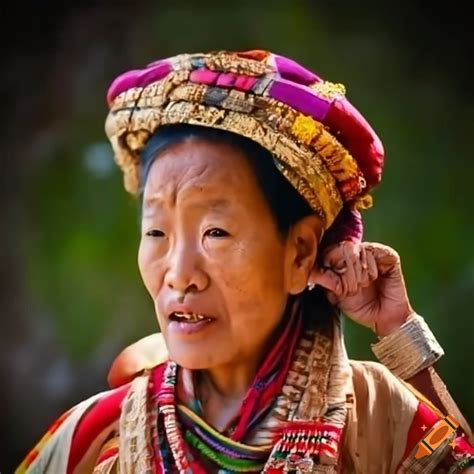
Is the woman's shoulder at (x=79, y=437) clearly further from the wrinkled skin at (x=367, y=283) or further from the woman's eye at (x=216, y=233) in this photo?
the woman's eye at (x=216, y=233)

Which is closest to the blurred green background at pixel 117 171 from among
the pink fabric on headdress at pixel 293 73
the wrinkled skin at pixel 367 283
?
the wrinkled skin at pixel 367 283

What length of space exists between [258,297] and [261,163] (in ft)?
0.52

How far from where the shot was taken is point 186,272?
110cm

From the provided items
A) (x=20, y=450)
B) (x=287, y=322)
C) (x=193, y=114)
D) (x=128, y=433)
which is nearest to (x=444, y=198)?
(x=287, y=322)

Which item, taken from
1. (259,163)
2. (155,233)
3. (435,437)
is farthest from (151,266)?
(435,437)

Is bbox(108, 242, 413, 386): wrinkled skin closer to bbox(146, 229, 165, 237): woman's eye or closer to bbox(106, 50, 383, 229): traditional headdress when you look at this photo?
bbox(106, 50, 383, 229): traditional headdress

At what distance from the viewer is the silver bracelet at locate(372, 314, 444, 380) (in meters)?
1.18

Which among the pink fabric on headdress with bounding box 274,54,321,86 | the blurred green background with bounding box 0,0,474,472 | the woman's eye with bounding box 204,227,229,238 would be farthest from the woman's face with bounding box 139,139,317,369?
the blurred green background with bounding box 0,0,474,472

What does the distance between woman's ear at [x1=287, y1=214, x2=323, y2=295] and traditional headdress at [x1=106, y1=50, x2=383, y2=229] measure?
0.02 metres

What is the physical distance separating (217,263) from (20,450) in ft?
1.61

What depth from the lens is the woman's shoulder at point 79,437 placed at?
1.18 m

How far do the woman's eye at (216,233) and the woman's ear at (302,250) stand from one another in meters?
0.09

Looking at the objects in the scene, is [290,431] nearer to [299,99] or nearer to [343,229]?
[343,229]

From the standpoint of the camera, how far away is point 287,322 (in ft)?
3.89
